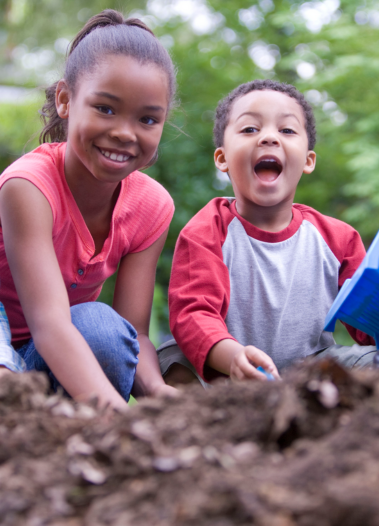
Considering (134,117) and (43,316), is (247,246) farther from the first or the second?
(43,316)

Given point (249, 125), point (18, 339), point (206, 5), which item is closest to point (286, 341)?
point (249, 125)

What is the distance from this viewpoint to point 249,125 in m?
1.77

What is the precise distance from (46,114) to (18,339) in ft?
2.47

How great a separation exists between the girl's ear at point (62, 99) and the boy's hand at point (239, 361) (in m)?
0.81

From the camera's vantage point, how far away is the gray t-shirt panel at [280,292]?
169 centimetres

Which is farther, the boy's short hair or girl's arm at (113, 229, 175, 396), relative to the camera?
the boy's short hair

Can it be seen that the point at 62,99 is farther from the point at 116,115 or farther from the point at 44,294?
A: the point at 44,294

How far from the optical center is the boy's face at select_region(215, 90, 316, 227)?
1726 millimetres

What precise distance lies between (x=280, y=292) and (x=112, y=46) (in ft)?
3.00

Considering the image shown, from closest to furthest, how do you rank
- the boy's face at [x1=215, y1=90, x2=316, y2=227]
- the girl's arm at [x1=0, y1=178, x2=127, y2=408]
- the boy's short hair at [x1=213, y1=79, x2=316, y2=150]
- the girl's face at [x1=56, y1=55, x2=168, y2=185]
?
the girl's arm at [x1=0, y1=178, x2=127, y2=408]
the girl's face at [x1=56, y1=55, x2=168, y2=185]
the boy's face at [x1=215, y1=90, x2=316, y2=227]
the boy's short hair at [x1=213, y1=79, x2=316, y2=150]

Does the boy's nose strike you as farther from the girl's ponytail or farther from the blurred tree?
the blurred tree

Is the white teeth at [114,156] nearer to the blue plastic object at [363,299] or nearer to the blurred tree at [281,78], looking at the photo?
the blue plastic object at [363,299]

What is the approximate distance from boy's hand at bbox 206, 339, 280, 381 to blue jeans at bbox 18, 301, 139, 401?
22 cm

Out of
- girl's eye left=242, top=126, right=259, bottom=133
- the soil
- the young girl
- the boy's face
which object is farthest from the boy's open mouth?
the soil
